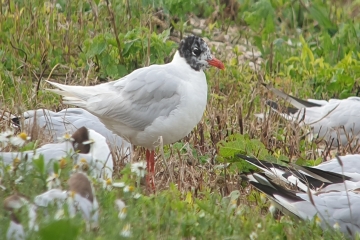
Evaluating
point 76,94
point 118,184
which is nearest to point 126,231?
point 118,184

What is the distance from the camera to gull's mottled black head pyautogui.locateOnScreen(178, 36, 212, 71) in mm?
6727

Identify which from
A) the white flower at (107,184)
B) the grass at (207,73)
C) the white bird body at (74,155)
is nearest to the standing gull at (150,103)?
the grass at (207,73)

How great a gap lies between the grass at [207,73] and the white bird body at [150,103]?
284 millimetres

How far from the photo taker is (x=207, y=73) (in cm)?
867

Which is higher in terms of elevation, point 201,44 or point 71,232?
point 201,44

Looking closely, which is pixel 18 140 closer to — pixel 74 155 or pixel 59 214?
pixel 74 155

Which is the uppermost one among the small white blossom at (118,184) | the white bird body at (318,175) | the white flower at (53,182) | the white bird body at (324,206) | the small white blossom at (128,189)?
the white flower at (53,182)

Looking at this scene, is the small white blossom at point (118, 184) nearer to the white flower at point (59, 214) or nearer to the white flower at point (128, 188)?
the white flower at point (128, 188)

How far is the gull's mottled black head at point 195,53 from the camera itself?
673cm

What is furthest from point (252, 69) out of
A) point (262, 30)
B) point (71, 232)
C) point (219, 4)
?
point (71, 232)

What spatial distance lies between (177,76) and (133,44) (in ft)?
5.98

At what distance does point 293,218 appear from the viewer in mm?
5273

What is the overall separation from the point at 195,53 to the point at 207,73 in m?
1.89

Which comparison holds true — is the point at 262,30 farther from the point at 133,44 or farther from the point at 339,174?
the point at 339,174
